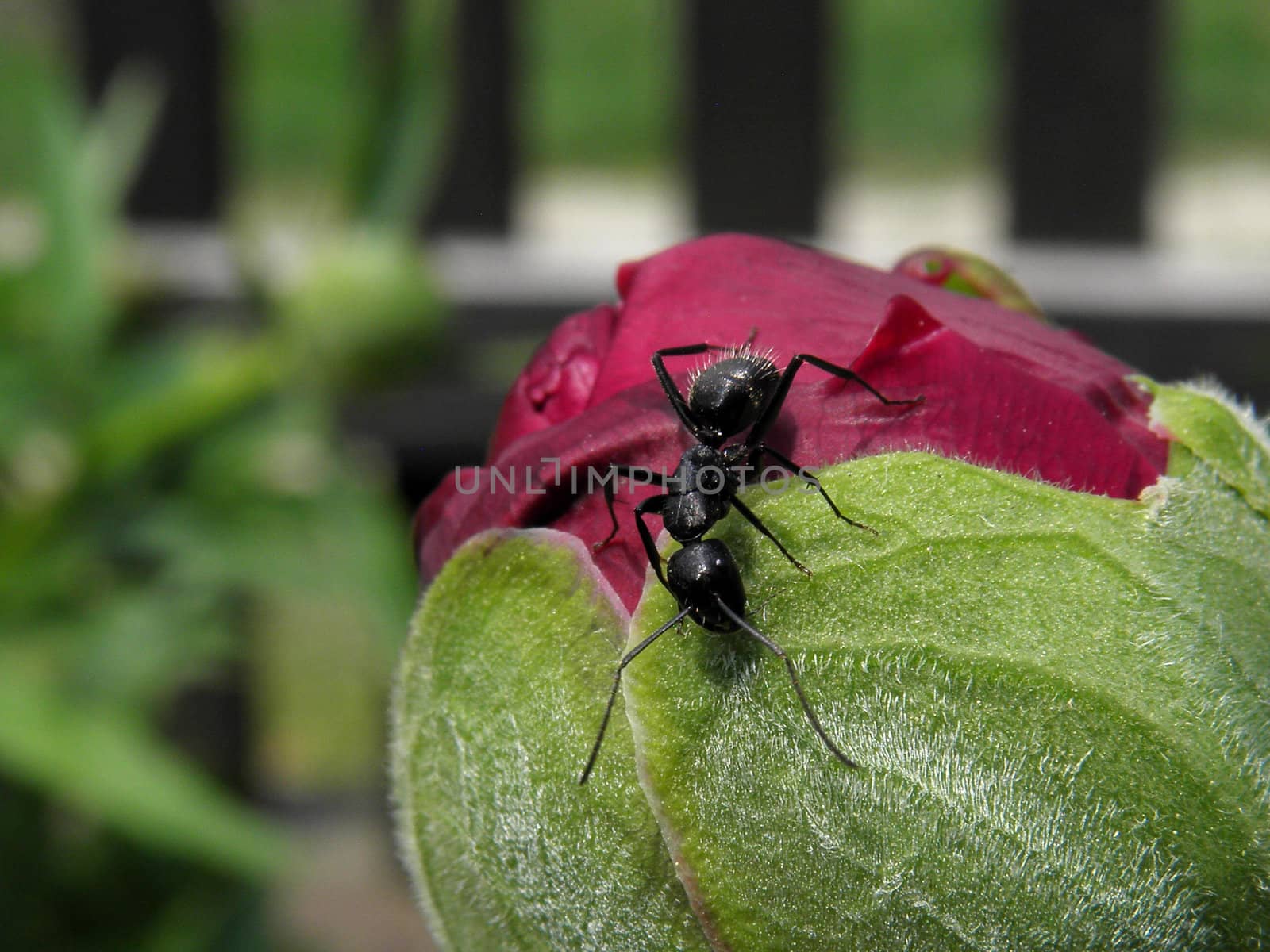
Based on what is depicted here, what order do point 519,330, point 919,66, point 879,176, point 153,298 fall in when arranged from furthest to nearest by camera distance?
1. point 919,66
2. point 879,176
3. point 519,330
4. point 153,298

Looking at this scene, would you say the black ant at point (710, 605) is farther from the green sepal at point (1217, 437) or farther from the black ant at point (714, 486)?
the green sepal at point (1217, 437)

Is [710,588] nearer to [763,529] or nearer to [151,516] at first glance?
[763,529]

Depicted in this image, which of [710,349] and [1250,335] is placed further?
[1250,335]

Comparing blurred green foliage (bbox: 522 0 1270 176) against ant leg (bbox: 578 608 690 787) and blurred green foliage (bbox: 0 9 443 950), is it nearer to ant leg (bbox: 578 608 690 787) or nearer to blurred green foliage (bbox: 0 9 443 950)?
blurred green foliage (bbox: 0 9 443 950)

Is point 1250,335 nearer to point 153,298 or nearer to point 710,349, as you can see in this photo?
point 153,298

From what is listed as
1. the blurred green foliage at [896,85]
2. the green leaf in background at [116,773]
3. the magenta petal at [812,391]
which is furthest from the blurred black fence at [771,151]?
the blurred green foliage at [896,85]

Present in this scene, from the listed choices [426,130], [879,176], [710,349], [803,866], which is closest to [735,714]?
[803,866]

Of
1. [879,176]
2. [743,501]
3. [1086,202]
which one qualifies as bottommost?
[879,176]

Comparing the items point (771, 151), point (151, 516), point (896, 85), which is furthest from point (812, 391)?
point (896, 85)

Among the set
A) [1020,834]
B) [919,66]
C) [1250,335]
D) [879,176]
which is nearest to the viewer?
[1020,834]
